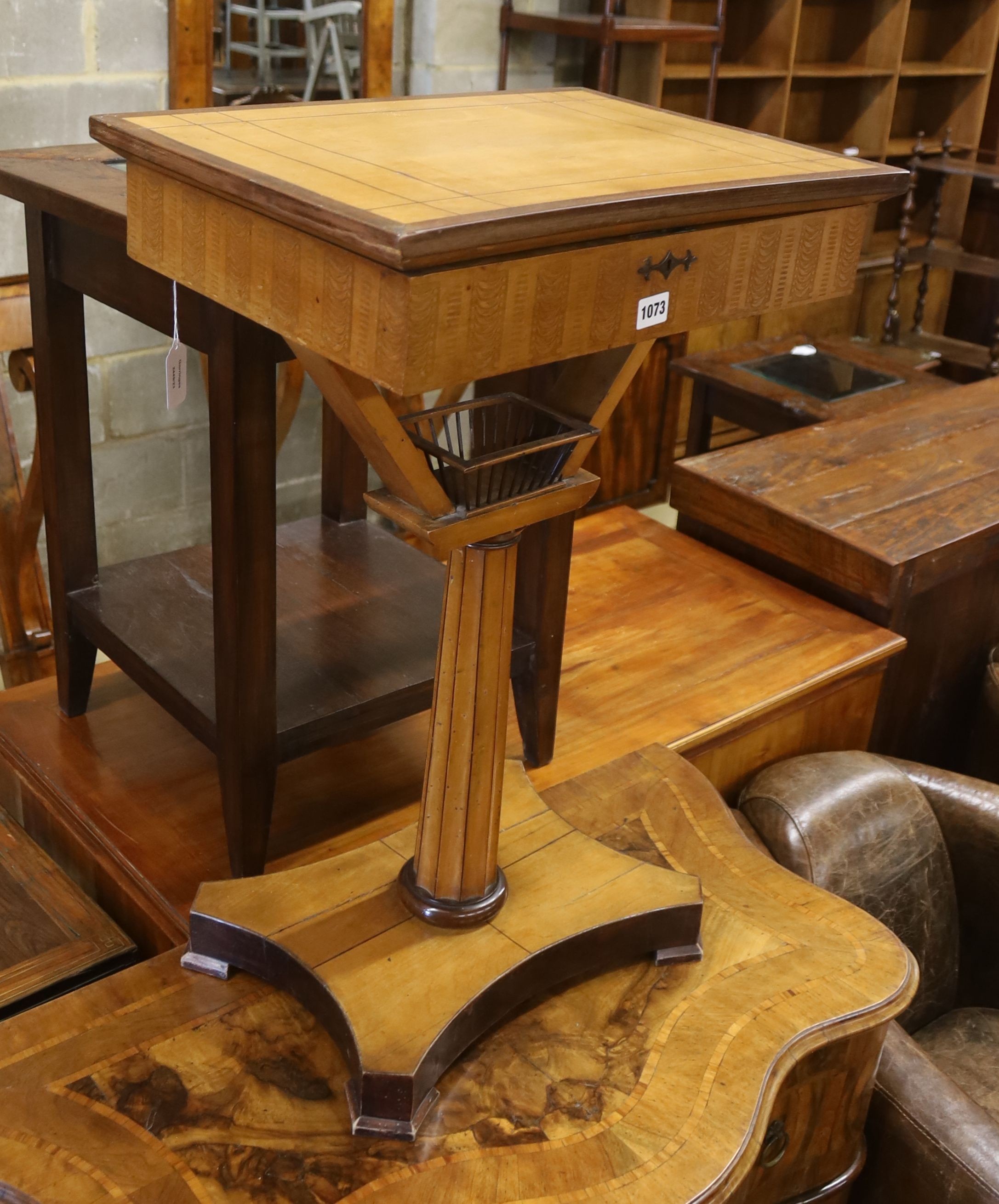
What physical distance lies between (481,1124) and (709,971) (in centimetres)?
28

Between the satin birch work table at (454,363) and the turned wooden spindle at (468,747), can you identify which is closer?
the satin birch work table at (454,363)

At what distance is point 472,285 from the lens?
0.79 metres

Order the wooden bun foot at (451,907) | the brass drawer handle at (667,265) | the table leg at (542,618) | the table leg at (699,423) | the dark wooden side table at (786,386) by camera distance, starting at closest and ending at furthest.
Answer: the brass drawer handle at (667,265) < the wooden bun foot at (451,907) < the table leg at (542,618) < the dark wooden side table at (786,386) < the table leg at (699,423)

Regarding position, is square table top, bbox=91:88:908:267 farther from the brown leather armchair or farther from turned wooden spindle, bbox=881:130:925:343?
turned wooden spindle, bbox=881:130:925:343

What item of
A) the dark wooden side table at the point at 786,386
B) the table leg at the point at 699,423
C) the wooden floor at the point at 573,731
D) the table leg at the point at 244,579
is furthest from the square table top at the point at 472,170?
the table leg at the point at 699,423

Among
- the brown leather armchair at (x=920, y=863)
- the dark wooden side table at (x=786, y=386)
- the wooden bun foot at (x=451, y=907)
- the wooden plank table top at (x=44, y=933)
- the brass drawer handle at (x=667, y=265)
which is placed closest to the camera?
the brass drawer handle at (x=667, y=265)

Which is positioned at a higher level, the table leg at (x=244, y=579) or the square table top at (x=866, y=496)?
the table leg at (x=244, y=579)

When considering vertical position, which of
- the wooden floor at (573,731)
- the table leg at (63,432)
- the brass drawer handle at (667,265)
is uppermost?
the brass drawer handle at (667,265)

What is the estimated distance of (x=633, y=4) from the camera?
133 inches

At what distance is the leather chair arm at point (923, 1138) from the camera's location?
1.24m

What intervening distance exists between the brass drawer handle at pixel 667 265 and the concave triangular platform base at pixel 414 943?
0.58 meters

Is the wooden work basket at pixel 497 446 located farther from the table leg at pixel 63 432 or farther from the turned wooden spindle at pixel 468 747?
the table leg at pixel 63 432

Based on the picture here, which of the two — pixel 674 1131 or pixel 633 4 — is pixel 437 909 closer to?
pixel 674 1131

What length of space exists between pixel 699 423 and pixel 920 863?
1990 mm
